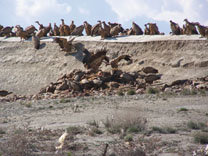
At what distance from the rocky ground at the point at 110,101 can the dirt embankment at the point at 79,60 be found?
0.25 ft

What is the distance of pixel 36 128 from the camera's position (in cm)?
1398

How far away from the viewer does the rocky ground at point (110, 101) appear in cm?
Result: 1088

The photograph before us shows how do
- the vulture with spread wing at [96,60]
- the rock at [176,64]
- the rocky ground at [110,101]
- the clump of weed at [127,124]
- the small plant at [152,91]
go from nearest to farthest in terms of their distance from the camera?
1. the rocky ground at [110,101]
2. the clump of weed at [127,124]
3. the small plant at [152,91]
4. the rock at [176,64]
5. the vulture with spread wing at [96,60]

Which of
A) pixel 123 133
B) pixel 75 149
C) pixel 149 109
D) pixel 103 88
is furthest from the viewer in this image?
pixel 103 88

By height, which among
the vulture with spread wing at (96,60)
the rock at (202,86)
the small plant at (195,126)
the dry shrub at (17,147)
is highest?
the vulture with spread wing at (96,60)

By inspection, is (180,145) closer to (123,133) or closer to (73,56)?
(123,133)

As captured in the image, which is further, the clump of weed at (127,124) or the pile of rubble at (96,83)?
the pile of rubble at (96,83)

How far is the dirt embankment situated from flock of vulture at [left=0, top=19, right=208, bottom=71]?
947 millimetres

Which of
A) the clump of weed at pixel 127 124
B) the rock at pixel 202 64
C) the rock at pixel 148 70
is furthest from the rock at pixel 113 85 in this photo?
the clump of weed at pixel 127 124

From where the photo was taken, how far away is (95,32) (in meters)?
38.6

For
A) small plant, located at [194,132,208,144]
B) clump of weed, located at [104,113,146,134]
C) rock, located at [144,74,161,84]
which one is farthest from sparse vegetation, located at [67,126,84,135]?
rock, located at [144,74,161,84]

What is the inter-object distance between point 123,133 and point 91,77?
15.2 metres

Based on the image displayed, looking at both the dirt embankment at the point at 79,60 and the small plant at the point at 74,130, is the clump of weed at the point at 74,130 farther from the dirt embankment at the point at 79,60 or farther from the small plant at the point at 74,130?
the dirt embankment at the point at 79,60

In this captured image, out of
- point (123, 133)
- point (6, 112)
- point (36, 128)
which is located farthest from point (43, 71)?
point (123, 133)
